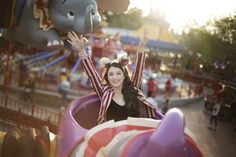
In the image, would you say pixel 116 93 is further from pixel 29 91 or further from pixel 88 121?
pixel 29 91

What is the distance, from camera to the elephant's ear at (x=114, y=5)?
7.89ft

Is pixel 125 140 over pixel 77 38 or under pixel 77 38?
under

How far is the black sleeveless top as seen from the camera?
1.95 m

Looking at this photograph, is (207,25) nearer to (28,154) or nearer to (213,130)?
(213,130)

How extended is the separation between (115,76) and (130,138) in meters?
0.53

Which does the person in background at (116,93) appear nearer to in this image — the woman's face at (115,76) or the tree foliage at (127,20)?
the woman's face at (115,76)

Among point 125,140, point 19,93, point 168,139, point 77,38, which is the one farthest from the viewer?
point 19,93

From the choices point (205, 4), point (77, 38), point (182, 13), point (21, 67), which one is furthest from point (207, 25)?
point (21, 67)

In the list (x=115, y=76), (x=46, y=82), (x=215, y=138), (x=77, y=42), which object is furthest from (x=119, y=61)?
(x=46, y=82)

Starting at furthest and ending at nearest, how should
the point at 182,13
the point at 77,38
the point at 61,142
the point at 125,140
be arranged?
1. the point at 182,13
2. the point at 77,38
3. the point at 61,142
4. the point at 125,140

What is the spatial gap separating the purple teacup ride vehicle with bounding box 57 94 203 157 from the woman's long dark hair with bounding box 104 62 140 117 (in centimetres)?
25

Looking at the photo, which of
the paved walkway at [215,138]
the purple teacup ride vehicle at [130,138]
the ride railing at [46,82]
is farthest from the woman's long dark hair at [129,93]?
the ride railing at [46,82]

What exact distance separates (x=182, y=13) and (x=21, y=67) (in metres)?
5.61

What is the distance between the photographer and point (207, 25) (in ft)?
8.26
